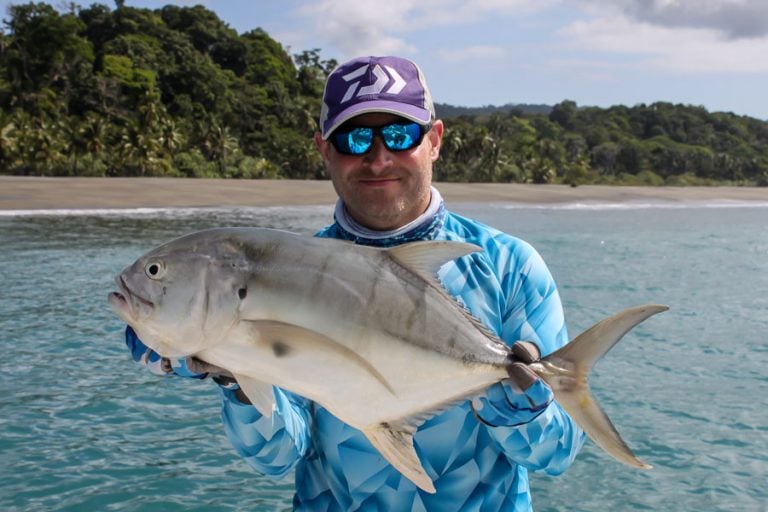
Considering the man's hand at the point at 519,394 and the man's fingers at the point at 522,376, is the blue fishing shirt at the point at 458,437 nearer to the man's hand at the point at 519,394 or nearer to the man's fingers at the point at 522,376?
the man's hand at the point at 519,394

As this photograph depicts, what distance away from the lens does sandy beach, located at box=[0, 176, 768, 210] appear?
106ft

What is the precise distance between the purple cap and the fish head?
80 cm

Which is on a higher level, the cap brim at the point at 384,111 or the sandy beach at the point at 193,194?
the cap brim at the point at 384,111

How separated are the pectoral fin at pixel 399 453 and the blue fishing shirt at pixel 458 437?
0.41 m

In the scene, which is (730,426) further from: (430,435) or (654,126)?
(654,126)

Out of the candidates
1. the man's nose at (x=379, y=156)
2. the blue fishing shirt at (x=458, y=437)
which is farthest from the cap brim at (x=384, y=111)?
the blue fishing shirt at (x=458, y=437)

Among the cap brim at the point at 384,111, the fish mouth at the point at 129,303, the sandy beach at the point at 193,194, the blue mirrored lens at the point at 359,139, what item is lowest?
the sandy beach at the point at 193,194

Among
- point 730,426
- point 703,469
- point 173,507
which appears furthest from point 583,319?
point 173,507

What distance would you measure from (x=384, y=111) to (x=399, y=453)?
106 cm

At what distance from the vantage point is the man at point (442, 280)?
2.61 m

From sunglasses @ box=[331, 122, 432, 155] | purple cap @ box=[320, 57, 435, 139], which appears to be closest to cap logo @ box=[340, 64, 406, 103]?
→ purple cap @ box=[320, 57, 435, 139]

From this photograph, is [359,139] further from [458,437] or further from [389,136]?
[458,437]

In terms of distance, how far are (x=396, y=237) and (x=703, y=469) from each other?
4.94m

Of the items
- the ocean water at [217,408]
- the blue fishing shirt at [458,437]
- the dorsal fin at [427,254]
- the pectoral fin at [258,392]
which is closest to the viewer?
the pectoral fin at [258,392]
